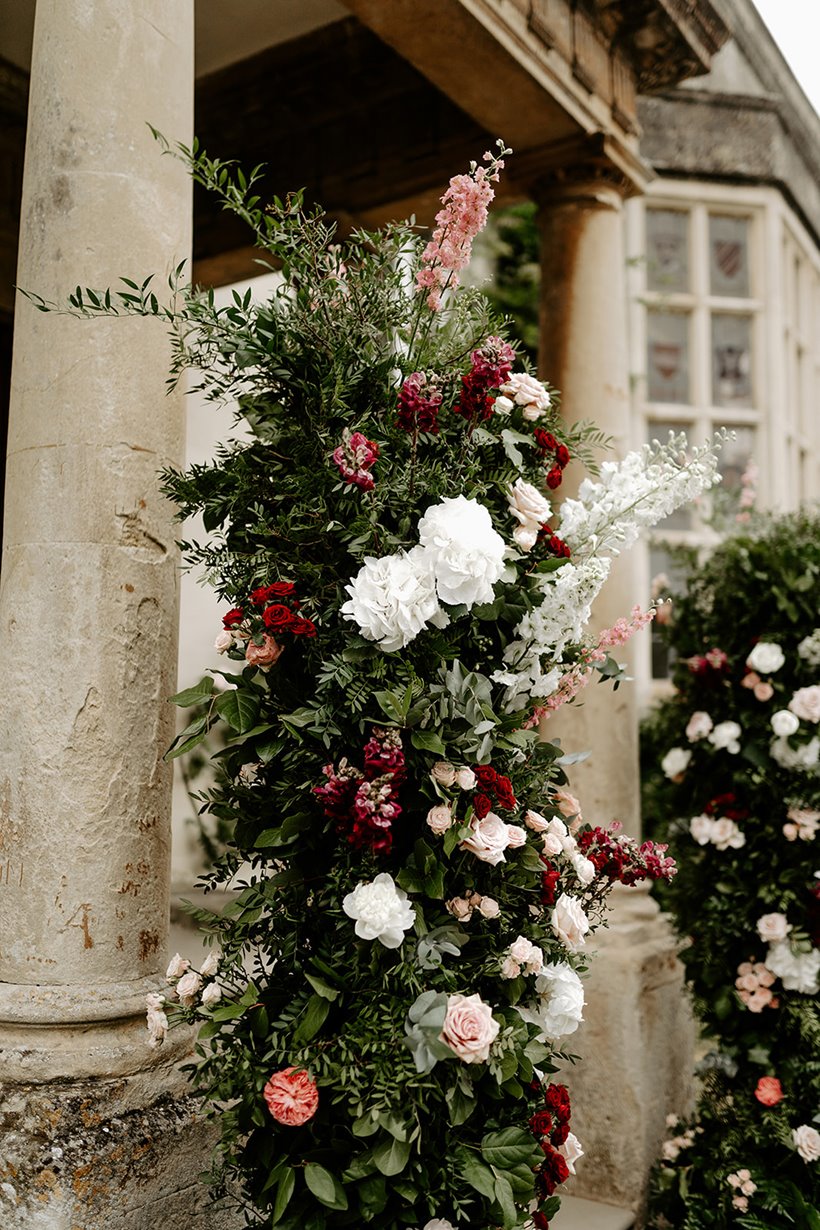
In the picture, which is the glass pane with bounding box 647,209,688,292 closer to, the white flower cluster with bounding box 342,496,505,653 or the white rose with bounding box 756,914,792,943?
the white rose with bounding box 756,914,792,943

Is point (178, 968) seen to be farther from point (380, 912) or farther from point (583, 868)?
point (583, 868)

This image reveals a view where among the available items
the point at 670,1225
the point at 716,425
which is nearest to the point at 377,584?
the point at 670,1225

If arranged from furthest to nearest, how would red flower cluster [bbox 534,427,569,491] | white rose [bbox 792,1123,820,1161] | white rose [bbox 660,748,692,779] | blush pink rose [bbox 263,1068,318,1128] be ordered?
1. white rose [bbox 660,748,692,779]
2. white rose [bbox 792,1123,820,1161]
3. red flower cluster [bbox 534,427,569,491]
4. blush pink rose [bbox 263,1068,318,1128]

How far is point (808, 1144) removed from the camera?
3184mm

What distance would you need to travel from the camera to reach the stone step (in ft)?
10.8

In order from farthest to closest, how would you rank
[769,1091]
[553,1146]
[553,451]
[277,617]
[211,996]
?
[769,1091] → [553,451] → [553,1146] → [211,996] → [277,617]

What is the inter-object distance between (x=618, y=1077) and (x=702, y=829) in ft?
2.84

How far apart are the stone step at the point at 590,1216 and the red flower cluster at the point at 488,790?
6.99 feet

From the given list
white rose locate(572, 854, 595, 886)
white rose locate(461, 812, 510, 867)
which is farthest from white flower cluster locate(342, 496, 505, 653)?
white rose locate(572, 854, 595, 886)

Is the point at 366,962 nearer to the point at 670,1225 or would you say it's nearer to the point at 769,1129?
the point at 769,1129

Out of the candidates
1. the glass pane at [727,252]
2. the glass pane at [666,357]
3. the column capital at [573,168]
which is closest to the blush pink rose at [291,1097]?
the column capital at [573,168]

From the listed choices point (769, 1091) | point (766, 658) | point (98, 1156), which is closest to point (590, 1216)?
point (769, 1091)

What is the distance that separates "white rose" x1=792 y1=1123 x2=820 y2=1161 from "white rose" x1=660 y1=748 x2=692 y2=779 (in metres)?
1.18

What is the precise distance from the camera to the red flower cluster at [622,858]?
2133 millimetres
